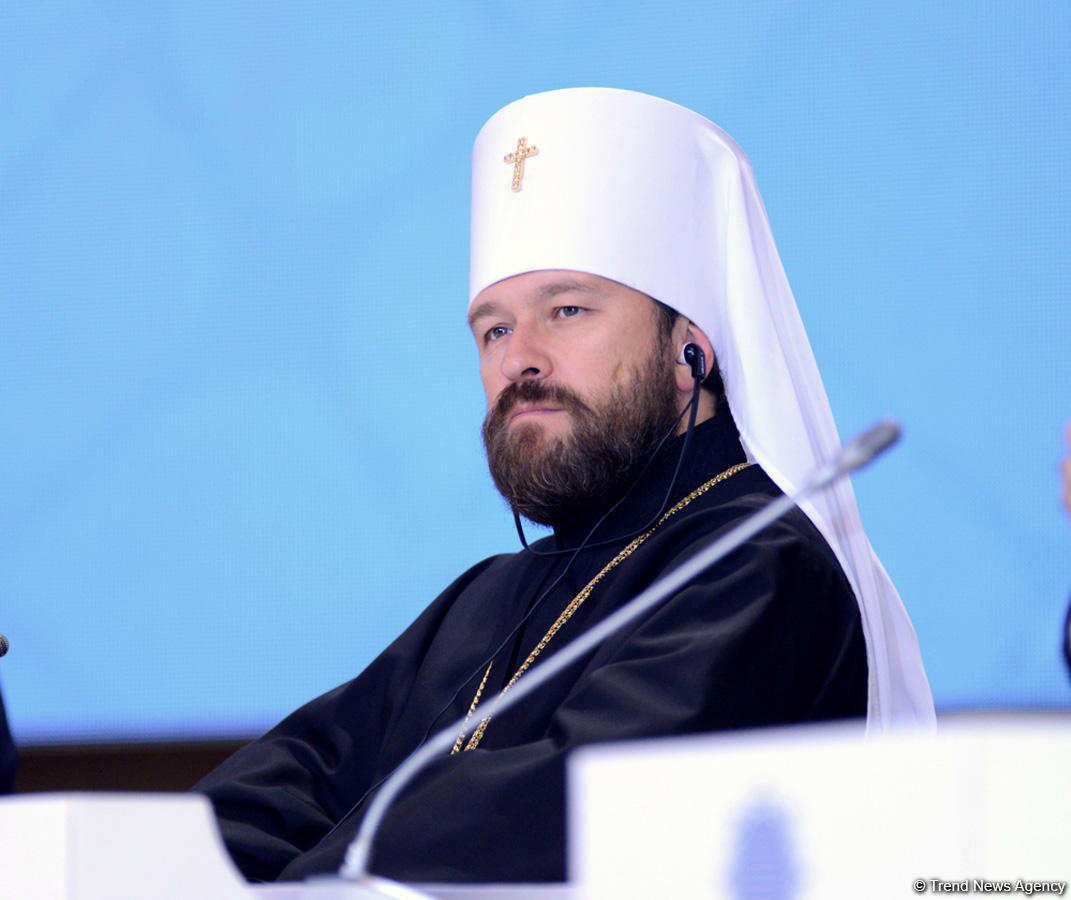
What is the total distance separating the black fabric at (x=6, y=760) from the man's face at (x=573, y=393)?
1.12m

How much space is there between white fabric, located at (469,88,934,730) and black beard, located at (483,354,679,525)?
161mm

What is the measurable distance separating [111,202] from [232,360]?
0.59 metres

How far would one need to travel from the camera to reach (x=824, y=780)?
40.6 inches

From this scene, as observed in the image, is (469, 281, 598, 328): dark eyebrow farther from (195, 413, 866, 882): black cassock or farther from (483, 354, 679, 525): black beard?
(195, 413, 866, 882): black cassock

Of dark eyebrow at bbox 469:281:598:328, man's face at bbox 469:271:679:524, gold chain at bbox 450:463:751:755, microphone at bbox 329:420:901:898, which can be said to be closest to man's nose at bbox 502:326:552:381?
man's face at bbox 469:271:679:524

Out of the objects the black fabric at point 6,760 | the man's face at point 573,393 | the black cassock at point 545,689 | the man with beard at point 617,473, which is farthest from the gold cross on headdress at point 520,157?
the black fabric at point 6,760

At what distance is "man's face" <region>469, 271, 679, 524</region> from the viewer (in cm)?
292

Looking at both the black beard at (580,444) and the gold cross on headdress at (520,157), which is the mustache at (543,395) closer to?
the black beard at (580,444)

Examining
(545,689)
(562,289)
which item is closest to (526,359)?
(562,289)

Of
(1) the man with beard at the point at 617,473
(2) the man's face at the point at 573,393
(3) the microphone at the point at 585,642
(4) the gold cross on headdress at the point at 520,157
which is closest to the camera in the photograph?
(3) the microphone at the point at 585,642

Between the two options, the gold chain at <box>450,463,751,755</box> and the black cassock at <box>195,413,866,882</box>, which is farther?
the gold chain at <box>450,463,751,755</box>

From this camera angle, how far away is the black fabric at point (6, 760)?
284 cm

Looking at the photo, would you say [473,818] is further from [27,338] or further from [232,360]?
[27,338]

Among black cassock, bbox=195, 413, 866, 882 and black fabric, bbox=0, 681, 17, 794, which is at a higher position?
black cassock, bbox=195, 413, 866, 882
